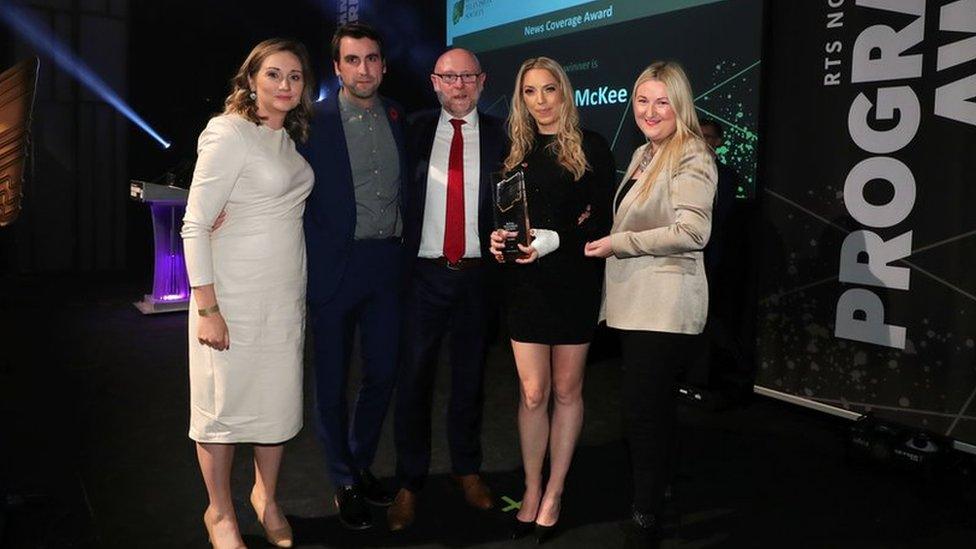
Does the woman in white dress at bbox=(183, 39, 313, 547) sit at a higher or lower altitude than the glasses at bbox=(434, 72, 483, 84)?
lower

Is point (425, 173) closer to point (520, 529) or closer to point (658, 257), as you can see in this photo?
point (658, 257)

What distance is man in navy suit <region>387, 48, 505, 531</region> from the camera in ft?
8.02

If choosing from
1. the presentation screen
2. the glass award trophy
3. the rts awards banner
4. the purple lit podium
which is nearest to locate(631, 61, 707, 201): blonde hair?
the glass award trophy

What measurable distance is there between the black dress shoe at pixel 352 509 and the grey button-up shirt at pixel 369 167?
87cm

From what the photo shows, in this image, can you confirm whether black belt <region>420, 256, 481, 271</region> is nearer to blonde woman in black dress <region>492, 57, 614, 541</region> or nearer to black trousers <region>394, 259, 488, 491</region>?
black trousers <region>394, 259, 488, 491</region>

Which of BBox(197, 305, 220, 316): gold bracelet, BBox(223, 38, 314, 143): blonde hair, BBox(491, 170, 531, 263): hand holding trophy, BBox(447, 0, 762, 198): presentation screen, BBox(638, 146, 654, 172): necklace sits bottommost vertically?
BBox(197, 305, 220, 316): gold bracelet

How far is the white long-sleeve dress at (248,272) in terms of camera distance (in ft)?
6.88

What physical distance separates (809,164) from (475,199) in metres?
2.20

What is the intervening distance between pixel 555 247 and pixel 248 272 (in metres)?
0.87

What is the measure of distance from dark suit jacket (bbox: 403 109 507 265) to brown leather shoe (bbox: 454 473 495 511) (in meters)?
0.83

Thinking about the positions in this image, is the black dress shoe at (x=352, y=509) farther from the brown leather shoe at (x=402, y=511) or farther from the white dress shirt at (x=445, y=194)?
the white dress shirt at (x=445, y=194)

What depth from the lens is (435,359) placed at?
2.61 m

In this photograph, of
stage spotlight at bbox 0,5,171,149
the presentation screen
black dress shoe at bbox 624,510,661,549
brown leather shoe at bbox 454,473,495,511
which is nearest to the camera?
black dress shoe at bbox 624,510,661,549

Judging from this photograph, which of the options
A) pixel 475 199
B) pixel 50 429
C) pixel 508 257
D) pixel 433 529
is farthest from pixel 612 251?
pixel 50 429
